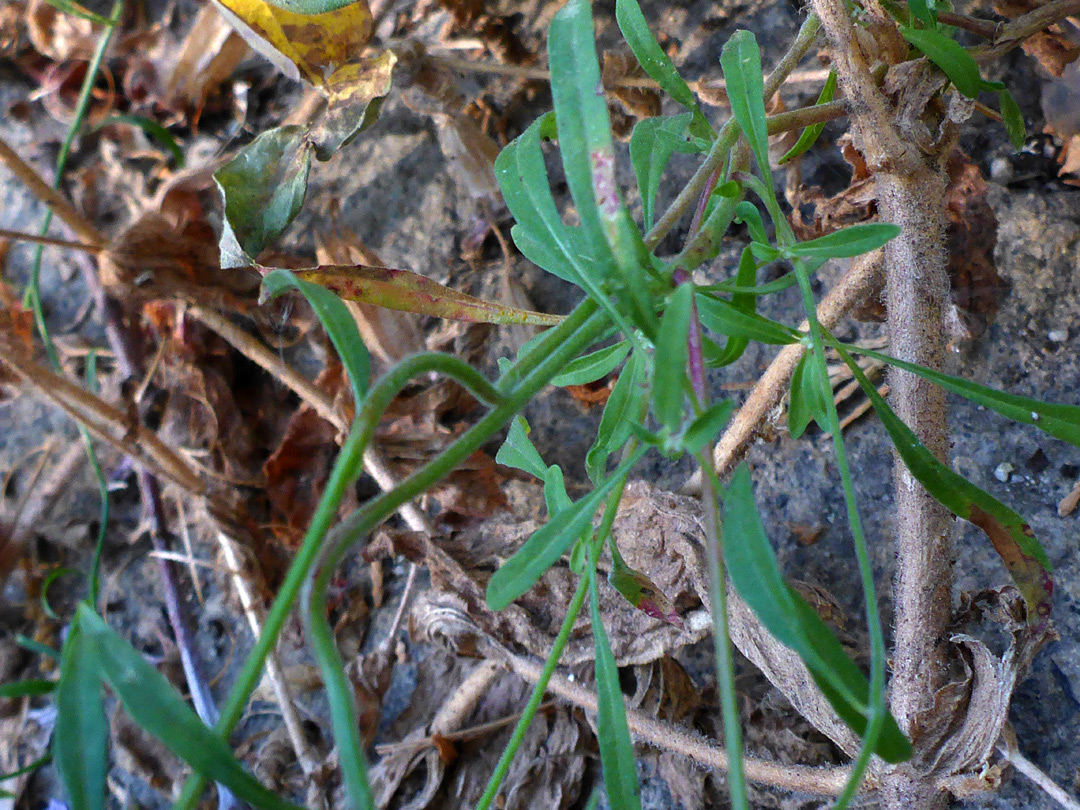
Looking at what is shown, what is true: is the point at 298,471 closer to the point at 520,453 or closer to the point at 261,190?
the point at 261,190

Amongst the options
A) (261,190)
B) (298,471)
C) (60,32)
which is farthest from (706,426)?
(60,32)

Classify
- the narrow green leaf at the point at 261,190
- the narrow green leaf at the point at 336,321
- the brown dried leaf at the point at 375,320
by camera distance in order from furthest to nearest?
the brown dried leaf at the point at 375,320, the narrow green leaf at the point at 261,190, the narrow green leaf at the point at 336,321

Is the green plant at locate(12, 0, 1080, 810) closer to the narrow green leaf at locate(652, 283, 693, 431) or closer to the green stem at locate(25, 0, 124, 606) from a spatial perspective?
the narrow green leaf at locate(652, 283, 693, 431)

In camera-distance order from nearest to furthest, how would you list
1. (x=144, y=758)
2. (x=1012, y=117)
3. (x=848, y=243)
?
(x=848, y=243) → (x=1012, y=117) → (x=144, y=758)

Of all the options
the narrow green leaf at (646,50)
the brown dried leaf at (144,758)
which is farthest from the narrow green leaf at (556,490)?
the brown dried leaf at (144,758)

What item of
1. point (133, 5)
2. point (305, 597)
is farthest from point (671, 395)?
point (133, 5)

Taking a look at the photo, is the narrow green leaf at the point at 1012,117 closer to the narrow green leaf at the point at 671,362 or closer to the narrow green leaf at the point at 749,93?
the narrow green leaf at the point at 749,93
